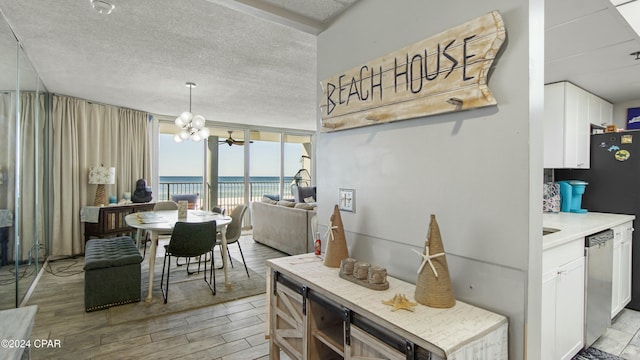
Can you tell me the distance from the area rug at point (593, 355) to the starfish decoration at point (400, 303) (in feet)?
6.03

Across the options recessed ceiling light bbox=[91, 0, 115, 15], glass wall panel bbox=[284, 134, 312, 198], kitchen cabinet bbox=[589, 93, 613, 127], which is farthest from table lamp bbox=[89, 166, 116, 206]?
kitchen cabinet bbox=[589, 93, 613, 127]

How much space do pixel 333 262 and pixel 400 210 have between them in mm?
471

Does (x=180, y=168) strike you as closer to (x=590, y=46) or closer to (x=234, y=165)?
(x=234, y=165)

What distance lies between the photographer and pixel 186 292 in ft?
10.7

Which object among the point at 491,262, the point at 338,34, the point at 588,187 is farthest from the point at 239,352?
the point at 588,187

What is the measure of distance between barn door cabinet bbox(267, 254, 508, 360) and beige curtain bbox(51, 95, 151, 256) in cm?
431

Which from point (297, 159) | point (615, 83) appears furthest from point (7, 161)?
point (297, 159)

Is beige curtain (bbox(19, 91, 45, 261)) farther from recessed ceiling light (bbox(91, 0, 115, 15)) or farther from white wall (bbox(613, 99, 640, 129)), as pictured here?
white wall (bbox(613, 99, 640, 129))

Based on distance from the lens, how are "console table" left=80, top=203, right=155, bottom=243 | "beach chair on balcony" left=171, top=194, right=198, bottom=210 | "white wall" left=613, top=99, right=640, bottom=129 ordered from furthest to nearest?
"beach chair on balcony" left=171, top=194, right=198, bottom=210, "console table" left=80, top=203, right=155, bottom=243, "white wall" left=613, top=99, right=640, bottom=129

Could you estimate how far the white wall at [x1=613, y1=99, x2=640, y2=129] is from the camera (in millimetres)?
3701

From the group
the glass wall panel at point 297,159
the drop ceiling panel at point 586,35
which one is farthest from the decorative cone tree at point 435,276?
the glass wall panel at point 297,159

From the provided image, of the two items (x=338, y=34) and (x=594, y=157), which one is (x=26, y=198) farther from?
(x=594, y=157)

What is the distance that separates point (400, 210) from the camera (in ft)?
4.83

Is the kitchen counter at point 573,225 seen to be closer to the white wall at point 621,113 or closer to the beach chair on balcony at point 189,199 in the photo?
the white wall at point 621,113
